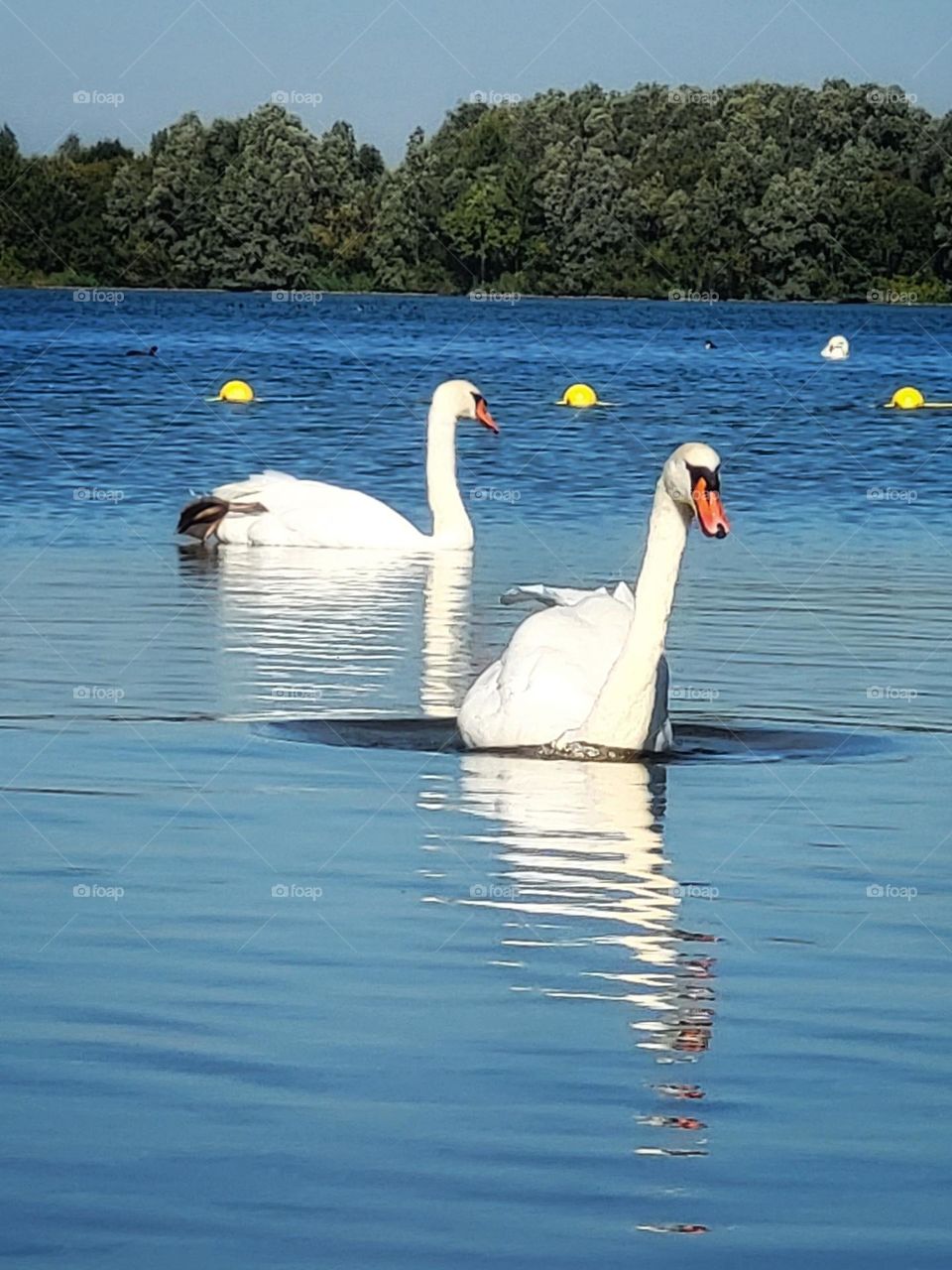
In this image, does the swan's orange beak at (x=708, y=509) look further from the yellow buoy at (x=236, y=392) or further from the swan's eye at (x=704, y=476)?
the yellow buoy at (x=236, y=392)

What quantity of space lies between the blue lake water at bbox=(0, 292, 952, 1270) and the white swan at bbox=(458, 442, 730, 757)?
6.3 inches

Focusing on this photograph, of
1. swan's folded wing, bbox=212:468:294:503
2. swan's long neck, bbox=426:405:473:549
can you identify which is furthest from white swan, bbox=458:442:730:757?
swan's folded wing, bbox=212:468:294:503

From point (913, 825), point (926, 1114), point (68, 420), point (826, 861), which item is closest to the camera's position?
point (926, 1114)

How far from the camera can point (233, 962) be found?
7.00 meters

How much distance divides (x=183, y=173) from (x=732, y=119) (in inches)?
730

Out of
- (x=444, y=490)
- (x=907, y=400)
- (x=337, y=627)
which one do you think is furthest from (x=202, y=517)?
(x=907, y=400)

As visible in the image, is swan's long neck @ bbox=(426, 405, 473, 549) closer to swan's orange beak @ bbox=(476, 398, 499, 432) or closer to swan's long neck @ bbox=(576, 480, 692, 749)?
swan's orange beak @ bbox=(476, 398, 499, 432)

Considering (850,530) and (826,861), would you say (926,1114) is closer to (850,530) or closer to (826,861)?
(826,861)

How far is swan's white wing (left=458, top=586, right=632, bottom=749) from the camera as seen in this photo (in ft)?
35.6

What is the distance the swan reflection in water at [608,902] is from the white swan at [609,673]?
0.13 metres

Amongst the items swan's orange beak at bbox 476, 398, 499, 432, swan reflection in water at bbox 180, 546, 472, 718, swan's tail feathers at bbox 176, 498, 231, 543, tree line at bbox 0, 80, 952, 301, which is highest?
tree line at bbox 0, 80, 952, 301

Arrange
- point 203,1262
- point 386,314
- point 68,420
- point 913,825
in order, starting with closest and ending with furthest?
point 203,1262, point 913,825, point 68,420, point 386,314

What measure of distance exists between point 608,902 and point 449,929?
59 centimetres

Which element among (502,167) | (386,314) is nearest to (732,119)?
(502,167)
